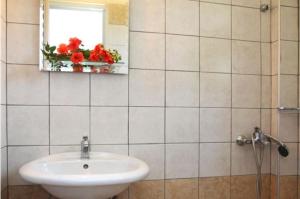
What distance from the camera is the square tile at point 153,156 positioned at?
1.77m

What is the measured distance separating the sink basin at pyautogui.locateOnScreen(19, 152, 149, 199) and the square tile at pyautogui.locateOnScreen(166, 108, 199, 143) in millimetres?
370

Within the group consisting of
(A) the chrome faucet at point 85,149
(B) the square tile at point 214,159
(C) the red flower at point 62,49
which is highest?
(C) the red flower at point 62,49

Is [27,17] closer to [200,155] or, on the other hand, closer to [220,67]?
[220,67]

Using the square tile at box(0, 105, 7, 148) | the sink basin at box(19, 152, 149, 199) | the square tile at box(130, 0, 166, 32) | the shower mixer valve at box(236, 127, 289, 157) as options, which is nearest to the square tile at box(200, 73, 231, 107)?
the shower mixer valve at box(236, 127, 289, 157)

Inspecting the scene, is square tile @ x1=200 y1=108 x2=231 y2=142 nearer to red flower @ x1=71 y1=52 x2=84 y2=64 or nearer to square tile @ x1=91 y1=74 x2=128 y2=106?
square tile @ x1=91 y1=74 x2=128 y2=106

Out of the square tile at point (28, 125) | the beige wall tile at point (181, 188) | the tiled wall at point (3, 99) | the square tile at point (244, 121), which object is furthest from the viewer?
the square tile at point (244, 121)

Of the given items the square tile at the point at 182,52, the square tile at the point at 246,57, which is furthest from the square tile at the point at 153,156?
the square tile at the point at 246,57

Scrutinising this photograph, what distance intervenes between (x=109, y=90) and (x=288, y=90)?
4.19ft

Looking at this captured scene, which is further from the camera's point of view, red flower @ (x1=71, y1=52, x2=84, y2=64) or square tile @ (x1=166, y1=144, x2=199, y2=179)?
square tile @ (x1=166, y1=144, x2=199, y2=179)

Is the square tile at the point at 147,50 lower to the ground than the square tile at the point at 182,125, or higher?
higher

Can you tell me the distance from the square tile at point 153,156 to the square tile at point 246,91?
65 centimetres

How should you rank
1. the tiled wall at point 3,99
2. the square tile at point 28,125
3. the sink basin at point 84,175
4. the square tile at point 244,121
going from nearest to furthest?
1. the sink basin at point 84,175
2. the tiled wall at point 3,99
3. the square tile at point 28,125
4. the square tile at point 244,121

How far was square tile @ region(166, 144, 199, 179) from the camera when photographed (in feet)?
5.98

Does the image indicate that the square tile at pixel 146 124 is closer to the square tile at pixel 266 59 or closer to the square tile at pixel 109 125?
the square tile at pixel 109 125
